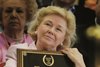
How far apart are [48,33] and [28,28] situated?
0.13 meters

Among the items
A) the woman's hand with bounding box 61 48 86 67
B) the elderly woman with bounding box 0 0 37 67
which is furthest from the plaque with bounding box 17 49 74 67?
the elderly woman with bounding box 0 0 37 67

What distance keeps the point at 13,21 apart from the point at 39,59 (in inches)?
8.4

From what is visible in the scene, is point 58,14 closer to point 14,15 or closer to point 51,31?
point 51,31

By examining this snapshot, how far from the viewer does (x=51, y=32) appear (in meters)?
0.89

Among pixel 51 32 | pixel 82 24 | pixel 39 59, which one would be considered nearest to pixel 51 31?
pixel 51 32

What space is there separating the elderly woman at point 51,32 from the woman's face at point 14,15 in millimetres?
59

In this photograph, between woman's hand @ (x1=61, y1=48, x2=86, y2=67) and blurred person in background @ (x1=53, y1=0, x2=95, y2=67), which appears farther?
blurred person in background @ (x1=53, y1=0, x2=95, y2=67)

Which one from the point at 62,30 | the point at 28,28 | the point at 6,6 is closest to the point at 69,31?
the point at 62,30

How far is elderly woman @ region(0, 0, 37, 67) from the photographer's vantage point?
0.99 meters

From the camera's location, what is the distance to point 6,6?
1.00 metres

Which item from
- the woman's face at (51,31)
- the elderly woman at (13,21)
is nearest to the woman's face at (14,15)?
the elderly woman at (13,21)

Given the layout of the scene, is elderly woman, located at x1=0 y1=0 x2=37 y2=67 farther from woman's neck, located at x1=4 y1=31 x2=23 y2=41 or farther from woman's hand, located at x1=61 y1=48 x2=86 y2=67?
woman's hand, located at x1=61 y1=48 x2=86 y2=67

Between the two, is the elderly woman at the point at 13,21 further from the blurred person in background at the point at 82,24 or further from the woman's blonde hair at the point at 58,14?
the blurred person in background at the point at 82,24

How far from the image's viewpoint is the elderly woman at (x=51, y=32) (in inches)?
35.4
